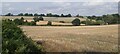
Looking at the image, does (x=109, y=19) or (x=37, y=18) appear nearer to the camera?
(x=37, y=18)

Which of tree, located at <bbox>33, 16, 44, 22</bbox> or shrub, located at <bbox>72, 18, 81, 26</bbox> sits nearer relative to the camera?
tree, located at <bbox>33, 16, 44, 22</bbox>

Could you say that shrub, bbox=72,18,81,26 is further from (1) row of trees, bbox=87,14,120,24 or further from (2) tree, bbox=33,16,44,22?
(2) tree, bbox=33,16,44,22

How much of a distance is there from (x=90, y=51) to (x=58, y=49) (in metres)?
2.21

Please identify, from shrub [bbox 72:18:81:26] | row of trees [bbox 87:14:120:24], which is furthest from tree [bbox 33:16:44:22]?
row of trees [bbox 87:14:120:24]

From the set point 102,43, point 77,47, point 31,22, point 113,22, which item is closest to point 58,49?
point 77,47

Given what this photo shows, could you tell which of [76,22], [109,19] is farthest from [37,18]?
[109,19]

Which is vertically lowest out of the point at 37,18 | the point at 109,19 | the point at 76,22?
the point at 76,22

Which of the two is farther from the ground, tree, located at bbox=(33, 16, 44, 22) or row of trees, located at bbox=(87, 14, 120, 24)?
tree, located at bbox=(33, 16, 44, 22)

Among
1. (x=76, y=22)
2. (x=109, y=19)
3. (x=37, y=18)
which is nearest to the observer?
(x=76, y=22)

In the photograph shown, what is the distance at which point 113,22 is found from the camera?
5806 centimetres

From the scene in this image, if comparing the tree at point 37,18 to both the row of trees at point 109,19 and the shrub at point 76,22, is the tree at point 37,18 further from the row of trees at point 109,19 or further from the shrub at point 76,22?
the row of trees at point 109,19

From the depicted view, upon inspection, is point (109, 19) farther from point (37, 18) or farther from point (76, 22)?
point (37, 18)

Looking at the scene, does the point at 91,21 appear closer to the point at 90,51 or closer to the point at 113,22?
the point at 113,22

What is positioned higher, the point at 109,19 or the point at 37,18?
the point at 37,18
